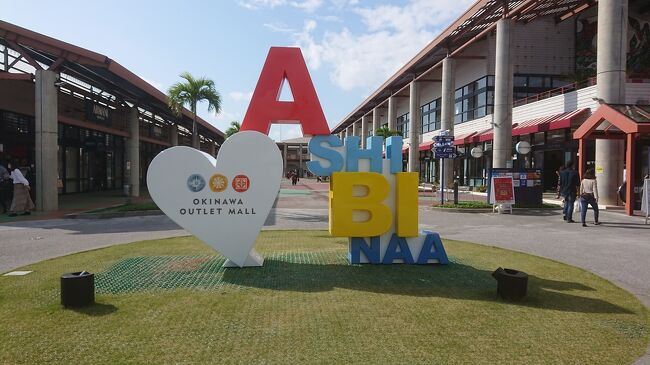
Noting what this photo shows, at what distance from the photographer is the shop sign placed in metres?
24.3

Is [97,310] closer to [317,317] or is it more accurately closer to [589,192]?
[317,317]

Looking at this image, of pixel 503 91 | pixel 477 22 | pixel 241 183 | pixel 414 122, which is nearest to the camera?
pixel 241 183

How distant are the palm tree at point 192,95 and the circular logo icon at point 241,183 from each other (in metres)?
16.6

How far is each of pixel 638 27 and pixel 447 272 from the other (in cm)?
2858

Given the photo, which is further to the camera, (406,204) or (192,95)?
(192,95)

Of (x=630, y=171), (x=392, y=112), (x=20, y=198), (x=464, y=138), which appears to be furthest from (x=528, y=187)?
(x=392, y=112)

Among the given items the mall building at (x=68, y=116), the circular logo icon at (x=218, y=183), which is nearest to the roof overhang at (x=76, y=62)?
the mall building at (x=68, y=116)

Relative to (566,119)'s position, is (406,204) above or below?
below

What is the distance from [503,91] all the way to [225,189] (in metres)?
21.6

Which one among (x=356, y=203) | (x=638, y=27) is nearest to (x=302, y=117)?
(x=356, y=203)

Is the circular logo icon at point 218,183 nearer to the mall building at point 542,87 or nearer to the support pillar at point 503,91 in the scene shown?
the mall building at point 542,87

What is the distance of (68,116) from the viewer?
2219cm

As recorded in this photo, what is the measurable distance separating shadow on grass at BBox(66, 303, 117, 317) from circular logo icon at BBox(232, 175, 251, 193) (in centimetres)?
271

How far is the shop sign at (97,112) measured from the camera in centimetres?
2434
